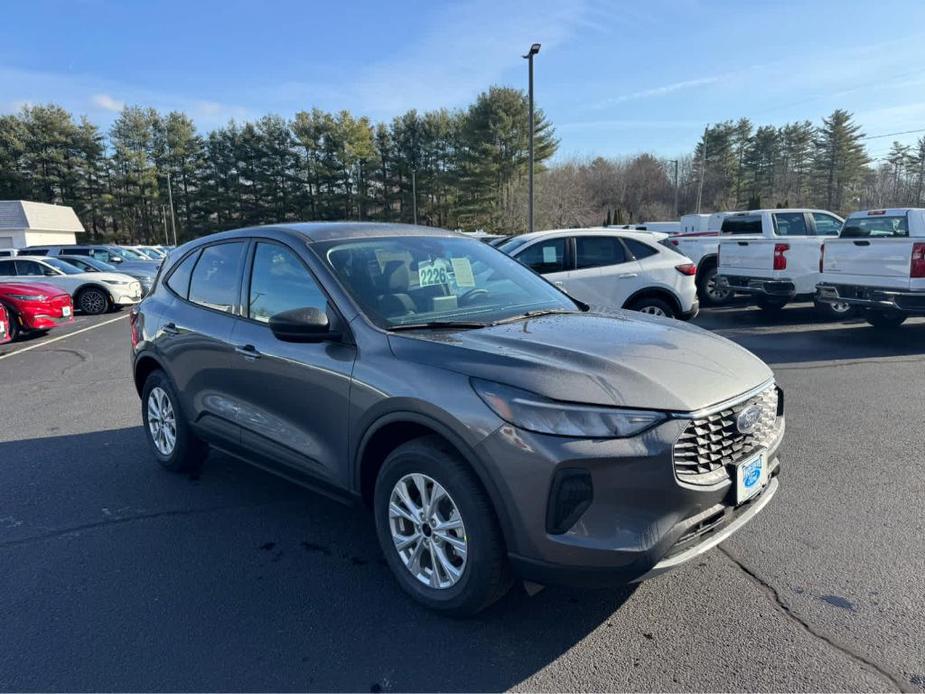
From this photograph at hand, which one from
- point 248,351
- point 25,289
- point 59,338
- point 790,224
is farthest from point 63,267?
point 790,224

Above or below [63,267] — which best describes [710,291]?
below

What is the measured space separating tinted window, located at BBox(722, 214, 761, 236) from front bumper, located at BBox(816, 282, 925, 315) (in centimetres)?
380

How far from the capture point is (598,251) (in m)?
9.07

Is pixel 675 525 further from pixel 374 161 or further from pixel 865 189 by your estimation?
pixel 865 189

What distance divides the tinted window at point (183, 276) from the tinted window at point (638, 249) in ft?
21.0

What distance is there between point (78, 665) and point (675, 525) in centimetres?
248

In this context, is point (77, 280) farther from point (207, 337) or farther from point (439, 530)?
point (439, 530)

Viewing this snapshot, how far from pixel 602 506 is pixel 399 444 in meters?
1.06

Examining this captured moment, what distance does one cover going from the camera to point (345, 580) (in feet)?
10.2

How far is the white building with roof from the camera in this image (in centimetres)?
4578

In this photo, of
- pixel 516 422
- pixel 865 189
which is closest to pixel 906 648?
pixel 516 422

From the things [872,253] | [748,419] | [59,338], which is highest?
[872,253]

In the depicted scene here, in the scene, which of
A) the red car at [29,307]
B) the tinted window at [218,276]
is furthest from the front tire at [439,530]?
the red car at [29,307]

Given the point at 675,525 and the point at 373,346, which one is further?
the point at 373,346
